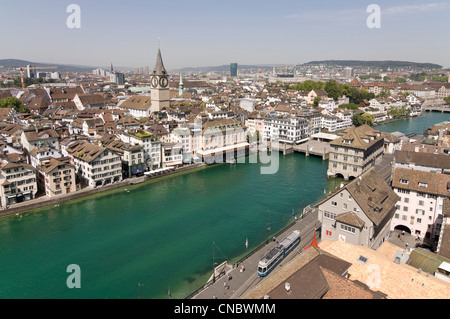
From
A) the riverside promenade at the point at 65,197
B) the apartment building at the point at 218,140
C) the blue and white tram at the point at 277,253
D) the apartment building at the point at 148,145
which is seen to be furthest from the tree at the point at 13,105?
the blue and white tram at the point at 277,253

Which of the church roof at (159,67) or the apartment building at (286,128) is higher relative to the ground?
the church roof at (159,67)

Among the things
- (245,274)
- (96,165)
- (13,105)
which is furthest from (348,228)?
(13,105)

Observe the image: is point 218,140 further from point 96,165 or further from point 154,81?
point 154,81

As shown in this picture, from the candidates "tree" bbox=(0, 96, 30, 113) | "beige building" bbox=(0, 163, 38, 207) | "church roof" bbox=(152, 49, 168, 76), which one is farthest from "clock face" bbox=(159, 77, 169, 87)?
"beige building" bbox=(0, 163, 38, 207)

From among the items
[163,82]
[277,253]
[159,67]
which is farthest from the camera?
[159,67]

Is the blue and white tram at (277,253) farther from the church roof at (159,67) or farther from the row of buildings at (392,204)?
the church roof at (159,67)
